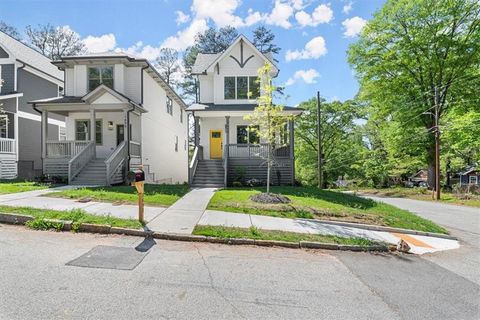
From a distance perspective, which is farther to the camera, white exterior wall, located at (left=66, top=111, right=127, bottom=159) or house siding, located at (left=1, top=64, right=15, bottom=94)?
house siding, located at (left=1, top=64, right=15, bottom=94)

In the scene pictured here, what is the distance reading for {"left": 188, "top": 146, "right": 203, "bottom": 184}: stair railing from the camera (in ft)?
52.1

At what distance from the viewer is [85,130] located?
58.1ft

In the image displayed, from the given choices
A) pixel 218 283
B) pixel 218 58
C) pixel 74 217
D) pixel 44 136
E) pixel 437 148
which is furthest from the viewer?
pixel 437 148

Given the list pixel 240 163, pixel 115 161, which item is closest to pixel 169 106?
pixel 240 163

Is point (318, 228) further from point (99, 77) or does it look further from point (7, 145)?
point (7, 145)

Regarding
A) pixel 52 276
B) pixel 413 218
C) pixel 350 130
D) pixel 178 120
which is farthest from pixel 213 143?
pixel 350 130

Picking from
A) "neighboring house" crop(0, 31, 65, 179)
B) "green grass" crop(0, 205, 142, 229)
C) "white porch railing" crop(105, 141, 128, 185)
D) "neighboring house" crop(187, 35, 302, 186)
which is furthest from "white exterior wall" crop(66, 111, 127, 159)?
"green grass" crop(0, 205, 142, 229)

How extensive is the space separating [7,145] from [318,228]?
18916 mm

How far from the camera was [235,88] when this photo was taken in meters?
19.4

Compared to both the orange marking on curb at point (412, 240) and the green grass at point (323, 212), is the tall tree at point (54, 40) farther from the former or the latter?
the orange marking on curb at point (412, 240)

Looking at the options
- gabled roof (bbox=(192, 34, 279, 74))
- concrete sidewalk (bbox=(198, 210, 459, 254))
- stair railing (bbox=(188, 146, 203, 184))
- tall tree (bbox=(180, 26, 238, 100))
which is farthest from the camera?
tall tree (bbox=(180, 26, 238, 100))

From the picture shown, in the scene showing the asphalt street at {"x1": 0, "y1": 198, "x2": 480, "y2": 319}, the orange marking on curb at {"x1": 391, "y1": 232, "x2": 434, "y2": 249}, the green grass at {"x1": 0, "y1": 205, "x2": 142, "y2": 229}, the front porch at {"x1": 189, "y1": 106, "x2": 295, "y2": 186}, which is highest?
the front porch at {"x1": 189, "y1": 106, "x2": 295, "y2": 186}

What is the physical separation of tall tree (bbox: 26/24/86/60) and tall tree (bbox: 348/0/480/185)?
31807mm

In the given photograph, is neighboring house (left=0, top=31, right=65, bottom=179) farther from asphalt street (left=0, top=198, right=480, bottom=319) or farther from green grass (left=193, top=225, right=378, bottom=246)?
green grass (left=193, top=225, right=378, bottom=246)
